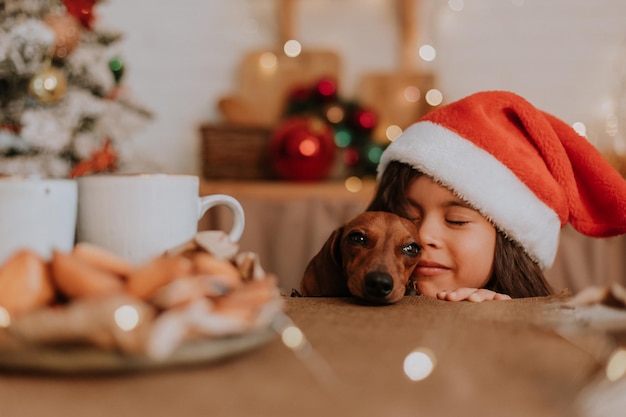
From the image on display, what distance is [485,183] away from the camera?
0.92 metres

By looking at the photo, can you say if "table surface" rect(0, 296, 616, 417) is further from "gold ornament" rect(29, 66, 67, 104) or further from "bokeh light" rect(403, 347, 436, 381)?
"gold ornament" rect(29, 66, 67, 104)

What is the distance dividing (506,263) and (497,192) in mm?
127

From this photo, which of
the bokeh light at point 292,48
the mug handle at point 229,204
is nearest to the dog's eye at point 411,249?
the mug handle at point 229,204

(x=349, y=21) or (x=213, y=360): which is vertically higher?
(x=349, y=21)

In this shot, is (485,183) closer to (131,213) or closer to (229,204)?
(229,204)

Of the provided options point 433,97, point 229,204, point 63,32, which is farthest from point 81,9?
point 229,204

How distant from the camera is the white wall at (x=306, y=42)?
2639mm

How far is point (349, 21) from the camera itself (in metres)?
2.73

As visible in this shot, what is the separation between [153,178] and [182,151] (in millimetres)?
Answer: 2193

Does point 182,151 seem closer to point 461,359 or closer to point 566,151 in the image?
point 566,151

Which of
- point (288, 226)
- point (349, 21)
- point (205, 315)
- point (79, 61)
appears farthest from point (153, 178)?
point (349, 21)

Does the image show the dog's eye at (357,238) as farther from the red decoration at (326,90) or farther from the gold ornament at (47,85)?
the red decoration at (326,90)

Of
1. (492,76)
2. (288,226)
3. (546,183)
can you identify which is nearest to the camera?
(546,183)

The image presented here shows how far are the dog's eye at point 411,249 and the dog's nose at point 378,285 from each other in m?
0.16
